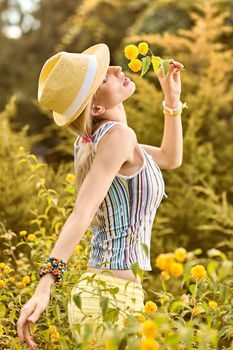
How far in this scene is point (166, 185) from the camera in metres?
4.76

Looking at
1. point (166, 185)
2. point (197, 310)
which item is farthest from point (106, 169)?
point (166, 185)

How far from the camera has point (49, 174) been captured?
165 inches

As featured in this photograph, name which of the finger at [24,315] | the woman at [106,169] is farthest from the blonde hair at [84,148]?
the finger at [24,315]

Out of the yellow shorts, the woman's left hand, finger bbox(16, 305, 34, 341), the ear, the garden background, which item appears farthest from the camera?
the woman's left hand

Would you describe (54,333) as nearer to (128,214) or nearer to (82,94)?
(128,214)

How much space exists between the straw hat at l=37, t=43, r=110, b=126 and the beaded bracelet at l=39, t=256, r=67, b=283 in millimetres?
461

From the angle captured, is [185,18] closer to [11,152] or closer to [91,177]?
[11,152]

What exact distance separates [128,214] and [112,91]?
0.38 metres

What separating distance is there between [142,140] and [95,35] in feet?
11.9

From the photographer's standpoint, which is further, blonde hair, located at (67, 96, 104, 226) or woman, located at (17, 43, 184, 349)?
blonde hair, located at (67, 96, 104, 226)

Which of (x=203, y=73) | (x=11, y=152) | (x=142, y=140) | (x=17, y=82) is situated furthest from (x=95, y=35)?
(x=11, y=152)

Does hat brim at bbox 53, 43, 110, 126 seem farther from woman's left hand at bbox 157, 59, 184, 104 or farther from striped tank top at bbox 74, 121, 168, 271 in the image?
woman's left hand at bbox 157, 59, 184, 104

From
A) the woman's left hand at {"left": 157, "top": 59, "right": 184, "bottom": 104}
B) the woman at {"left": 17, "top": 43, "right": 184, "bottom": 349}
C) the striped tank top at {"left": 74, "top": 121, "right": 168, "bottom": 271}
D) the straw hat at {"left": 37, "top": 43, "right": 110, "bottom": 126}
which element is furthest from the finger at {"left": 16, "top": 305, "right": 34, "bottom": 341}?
the woman's left hand at {"left": 157, "top": 59, "right": 184, "bottom": 104}

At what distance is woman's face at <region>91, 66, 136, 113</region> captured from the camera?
2.24m
